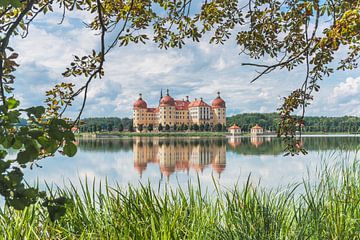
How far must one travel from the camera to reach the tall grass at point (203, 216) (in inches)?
104

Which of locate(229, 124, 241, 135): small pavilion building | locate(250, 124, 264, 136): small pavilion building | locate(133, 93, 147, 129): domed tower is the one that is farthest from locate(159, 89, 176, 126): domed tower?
locate(250, 124, 264, 136): small pavilion building

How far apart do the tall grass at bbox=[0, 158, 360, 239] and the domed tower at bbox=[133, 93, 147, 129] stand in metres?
62.3

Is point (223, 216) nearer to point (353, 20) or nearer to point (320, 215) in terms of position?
point (320, 215)

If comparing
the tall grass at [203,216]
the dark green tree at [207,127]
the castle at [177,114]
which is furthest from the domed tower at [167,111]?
the tall grass at [203,216]

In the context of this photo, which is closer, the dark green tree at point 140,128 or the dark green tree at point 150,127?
the dark green tree at point 140,128

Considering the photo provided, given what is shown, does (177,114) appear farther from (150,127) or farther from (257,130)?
(257,130)

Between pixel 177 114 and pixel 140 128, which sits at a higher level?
pixel 177 114

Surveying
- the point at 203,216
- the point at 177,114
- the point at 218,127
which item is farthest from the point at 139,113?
the point at 203,216

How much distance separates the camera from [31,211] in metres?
3.24

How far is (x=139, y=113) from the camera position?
68.1 meters

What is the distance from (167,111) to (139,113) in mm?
5179

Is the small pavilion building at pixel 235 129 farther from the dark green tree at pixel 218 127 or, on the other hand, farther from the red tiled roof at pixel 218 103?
the red tiled roof at pixel 218 103

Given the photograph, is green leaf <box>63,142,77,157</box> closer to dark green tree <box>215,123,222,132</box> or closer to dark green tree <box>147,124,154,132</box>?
dark green tree <box>147,124,154,132</box>

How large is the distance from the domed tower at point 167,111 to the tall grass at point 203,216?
64.9 meters
